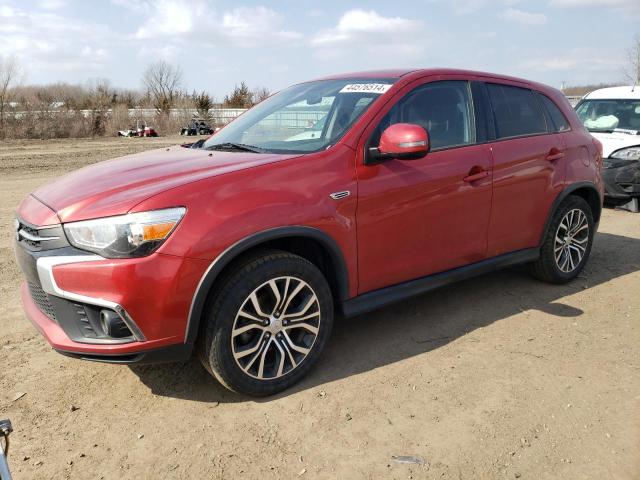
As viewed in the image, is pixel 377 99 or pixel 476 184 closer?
pixel 377 99

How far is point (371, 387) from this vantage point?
3.23 m

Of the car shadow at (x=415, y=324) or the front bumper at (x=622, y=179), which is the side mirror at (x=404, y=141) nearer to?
the car shadow at (x=415, y=324)

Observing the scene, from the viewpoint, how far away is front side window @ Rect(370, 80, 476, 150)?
3.69 meters

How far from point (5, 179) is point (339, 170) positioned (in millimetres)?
10923

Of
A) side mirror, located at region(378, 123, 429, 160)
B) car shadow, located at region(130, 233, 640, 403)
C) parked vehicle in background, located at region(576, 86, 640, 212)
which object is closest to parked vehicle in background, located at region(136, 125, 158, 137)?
parked vehicle in background, located at region(576, 86, 640, 212)

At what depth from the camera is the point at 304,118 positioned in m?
3.83

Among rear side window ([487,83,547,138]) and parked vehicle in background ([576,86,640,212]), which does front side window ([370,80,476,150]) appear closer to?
rear side window ([487,83,547,138])

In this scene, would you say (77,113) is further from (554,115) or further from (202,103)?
(554,115)

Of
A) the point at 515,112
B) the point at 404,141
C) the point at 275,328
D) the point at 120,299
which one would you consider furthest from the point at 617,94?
the point at 120,299

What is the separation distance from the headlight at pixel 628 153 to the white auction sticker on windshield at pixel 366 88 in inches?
240

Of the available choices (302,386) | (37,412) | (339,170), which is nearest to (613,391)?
(302,386)

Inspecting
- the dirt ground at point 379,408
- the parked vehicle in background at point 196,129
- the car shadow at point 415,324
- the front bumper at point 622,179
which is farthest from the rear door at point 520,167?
the parked vehicle in background at point 196,129

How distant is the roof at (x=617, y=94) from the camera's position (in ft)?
29.9

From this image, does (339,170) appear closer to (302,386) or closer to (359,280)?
(359,280)
